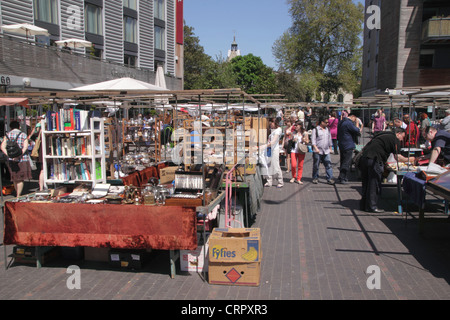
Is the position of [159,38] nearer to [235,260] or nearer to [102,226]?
[102,226]

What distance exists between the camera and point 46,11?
18906mm

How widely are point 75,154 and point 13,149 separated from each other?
12.9 feet

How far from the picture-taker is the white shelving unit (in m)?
6.37

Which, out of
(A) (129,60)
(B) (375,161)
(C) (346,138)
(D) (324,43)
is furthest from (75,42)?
(D) (324,43)

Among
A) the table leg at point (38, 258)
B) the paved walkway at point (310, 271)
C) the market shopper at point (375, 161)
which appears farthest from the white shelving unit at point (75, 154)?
the market shopper at point (375, 161)

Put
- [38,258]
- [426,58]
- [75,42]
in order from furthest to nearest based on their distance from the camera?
[426,58], [75,42], [38,258]

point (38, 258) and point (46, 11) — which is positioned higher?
point (46, 11)

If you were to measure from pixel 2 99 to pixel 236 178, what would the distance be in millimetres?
4386

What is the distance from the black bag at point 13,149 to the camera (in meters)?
9.26

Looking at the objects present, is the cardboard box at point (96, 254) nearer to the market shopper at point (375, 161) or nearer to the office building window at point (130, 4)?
the market shopper at point (375, 161)

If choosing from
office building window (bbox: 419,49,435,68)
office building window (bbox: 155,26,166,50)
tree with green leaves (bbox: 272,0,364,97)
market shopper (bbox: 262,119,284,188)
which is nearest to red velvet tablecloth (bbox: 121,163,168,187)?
market shopper (bbox: 262,119,284,188)

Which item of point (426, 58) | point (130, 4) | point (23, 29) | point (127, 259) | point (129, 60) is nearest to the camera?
point (127, 259)

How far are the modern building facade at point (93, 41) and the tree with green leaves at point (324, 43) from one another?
17.9 meters

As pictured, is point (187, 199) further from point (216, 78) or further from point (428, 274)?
point (216, 78)
